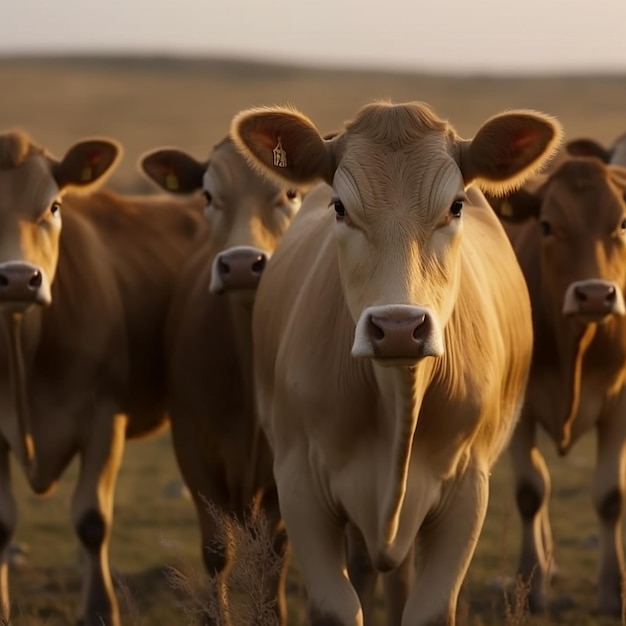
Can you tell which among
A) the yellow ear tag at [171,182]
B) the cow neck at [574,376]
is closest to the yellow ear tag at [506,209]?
the cow neck at [574,376]

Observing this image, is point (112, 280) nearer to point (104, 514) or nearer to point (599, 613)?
point (104, 514)

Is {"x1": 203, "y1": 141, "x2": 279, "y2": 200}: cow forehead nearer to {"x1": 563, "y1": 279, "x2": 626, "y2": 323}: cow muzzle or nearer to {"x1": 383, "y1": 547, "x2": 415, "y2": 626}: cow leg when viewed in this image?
{"x1": 563, "y1": 279, "x2": 626, "y2": 323}: cow muzzle

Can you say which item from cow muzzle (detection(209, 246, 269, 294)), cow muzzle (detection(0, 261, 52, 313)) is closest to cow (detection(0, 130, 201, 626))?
cow muzzle (detection(0, 261, 52, 313))

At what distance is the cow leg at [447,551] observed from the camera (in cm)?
569

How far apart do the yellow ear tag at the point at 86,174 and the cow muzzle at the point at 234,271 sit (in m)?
0.97

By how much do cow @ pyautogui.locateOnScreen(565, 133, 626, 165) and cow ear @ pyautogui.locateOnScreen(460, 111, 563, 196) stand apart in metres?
5.93

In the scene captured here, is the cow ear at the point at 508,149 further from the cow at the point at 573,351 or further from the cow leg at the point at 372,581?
the cow at the point at 573,351

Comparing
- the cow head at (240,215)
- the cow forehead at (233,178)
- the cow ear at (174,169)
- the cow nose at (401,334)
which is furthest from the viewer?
the cow ear at (174,169)

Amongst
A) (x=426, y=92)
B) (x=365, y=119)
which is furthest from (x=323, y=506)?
(x=426, y=92)

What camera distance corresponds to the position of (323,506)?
5855 millimetres

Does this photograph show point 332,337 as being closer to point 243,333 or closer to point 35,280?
point 35,280

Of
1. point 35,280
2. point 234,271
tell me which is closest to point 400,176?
point 234,271

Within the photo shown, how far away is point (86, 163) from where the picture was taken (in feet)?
26.2

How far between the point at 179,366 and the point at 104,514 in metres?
0.82
